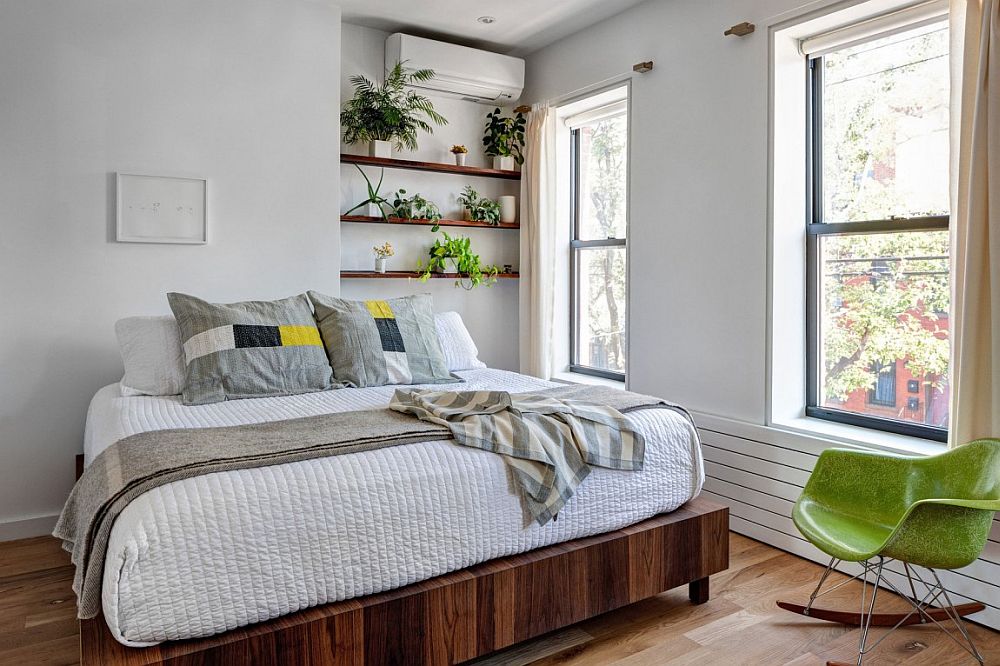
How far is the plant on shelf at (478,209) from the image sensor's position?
4395 millimetres

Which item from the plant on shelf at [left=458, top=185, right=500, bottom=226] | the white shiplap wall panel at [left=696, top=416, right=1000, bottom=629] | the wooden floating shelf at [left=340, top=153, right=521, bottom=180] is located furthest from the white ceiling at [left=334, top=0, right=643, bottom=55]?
the white shiplap wall panel at [left=696, top=416, right=1000, bottom=629]

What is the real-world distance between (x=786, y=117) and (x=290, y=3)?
8.02 ft

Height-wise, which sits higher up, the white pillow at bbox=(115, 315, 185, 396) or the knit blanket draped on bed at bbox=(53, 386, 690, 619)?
the white pillow at bbox=(115, 315, 185, 396)

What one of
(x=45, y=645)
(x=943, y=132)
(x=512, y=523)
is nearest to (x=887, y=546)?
(x=512, y=523)

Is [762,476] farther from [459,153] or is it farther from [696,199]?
[459,153]

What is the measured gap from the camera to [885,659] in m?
2.14

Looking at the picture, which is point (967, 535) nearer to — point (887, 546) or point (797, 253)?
point (887, 546)

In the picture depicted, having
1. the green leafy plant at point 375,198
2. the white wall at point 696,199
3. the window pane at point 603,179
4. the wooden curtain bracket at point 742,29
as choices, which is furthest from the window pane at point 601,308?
the wooden curtain bracket at point 742,29

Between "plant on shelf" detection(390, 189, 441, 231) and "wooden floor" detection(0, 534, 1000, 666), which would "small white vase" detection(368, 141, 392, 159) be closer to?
"plant on shelf" detection(390, 189, 441, 231)

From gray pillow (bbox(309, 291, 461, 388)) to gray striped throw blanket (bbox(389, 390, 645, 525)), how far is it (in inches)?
23.4

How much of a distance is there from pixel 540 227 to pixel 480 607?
109 inches

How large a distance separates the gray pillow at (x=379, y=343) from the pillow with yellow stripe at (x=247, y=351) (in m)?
0.08

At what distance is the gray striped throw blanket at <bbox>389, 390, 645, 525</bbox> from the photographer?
203cm

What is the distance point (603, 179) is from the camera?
168 inches
